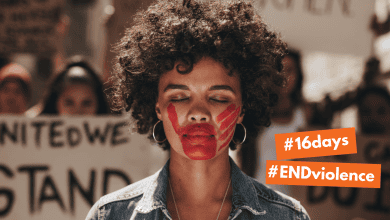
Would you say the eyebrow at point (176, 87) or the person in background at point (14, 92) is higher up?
the person in background at point (14, 92)

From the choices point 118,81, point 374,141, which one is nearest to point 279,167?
point 118,81

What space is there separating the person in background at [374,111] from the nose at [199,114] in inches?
100

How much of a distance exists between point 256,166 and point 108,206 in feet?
6.57

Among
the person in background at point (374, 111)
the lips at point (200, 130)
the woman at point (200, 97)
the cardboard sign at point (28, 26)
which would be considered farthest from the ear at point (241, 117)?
the cardboard sign at point (28, 26)

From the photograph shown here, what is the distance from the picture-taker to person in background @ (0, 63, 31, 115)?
3.83 meters

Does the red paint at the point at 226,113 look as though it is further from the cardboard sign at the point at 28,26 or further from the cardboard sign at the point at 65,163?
the cardboard sign at the point at 28,26

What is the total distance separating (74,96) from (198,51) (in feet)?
7.39

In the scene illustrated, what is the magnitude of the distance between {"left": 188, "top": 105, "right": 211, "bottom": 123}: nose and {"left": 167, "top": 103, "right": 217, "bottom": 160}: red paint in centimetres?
2

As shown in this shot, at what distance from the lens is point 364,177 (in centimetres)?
167

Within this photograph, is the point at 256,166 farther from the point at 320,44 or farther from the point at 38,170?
the point at 38,170

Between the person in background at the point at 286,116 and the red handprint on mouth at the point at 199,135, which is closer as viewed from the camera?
the red handprint on mouth at the point at 199,135

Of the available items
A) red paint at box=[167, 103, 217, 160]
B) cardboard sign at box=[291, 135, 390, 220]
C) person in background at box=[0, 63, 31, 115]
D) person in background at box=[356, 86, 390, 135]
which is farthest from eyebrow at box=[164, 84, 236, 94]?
person in background at box=[0, 63, 31, 115]

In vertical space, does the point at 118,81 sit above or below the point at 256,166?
above

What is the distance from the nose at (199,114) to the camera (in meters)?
1.60
